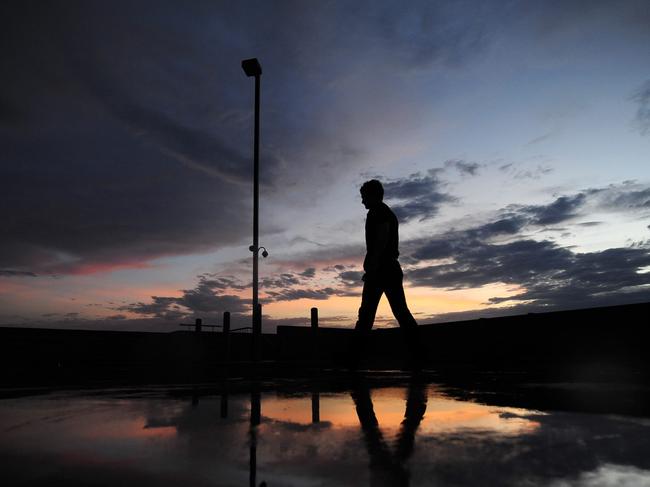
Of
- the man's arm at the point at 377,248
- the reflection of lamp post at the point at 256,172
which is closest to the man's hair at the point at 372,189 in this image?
the man's arm at the point at 377,248

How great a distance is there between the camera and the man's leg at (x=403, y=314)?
235 inches

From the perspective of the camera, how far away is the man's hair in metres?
6.23

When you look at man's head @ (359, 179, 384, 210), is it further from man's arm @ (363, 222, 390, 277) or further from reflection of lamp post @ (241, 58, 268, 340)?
reflection of lamp post @ (241, 58, 268, 340)

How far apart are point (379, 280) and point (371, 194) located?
1.16 meters

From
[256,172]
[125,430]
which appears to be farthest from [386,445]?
[256,172]

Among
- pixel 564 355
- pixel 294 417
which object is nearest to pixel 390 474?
pixel 294 417

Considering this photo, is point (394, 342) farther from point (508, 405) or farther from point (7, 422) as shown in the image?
point (7, 422)

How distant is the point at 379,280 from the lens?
6.01 metres

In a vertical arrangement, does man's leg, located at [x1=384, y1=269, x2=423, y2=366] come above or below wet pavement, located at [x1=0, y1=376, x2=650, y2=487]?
above

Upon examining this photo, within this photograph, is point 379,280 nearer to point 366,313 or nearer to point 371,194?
point 366,313

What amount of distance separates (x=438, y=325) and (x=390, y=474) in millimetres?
10621

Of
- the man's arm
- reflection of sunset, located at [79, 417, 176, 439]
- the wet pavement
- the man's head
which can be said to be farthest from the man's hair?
reflection of sunset, located at [79, 417, 176, 439]

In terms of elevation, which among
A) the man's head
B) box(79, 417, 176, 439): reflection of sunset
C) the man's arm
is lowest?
box(79, 417, 176, 439): reflection of sunset

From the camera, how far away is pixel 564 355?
8.28 metres
